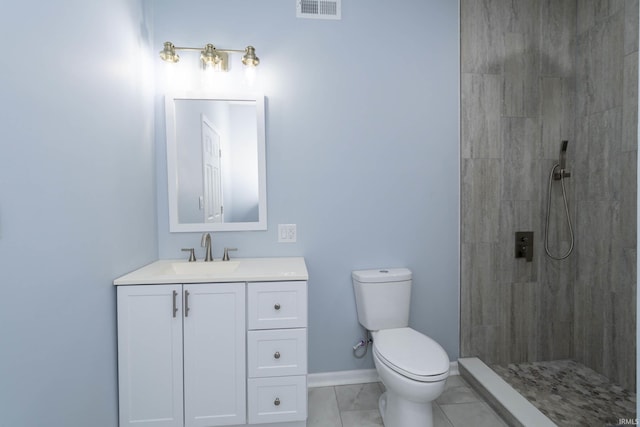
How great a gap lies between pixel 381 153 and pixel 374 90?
0.41 meters

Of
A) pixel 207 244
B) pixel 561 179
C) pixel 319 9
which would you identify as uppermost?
pixel 319 9

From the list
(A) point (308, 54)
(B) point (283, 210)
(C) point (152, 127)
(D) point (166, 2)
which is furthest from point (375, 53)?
(C) point (152, 127)

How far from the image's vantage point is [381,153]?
2.12 m

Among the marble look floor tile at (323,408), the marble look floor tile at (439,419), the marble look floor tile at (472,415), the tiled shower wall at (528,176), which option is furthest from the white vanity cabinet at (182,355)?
the tiled shower wall at (528,176)

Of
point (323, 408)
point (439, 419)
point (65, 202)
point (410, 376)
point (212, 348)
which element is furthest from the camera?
point (323, 408)

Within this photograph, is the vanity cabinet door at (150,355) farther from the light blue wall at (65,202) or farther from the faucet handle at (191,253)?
the faucet handle at (191,253)

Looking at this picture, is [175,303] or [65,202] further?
[175,303]

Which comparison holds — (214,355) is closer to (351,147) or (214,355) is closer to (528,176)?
(351,147)

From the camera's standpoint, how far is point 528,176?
7.24 ft

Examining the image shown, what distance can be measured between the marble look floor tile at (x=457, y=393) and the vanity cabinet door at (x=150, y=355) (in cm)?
150

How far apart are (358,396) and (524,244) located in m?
1.51

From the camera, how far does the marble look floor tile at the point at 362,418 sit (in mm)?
1732

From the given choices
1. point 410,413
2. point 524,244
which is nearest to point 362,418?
point 410,413

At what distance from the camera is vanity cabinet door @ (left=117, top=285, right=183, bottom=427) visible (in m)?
1.53
